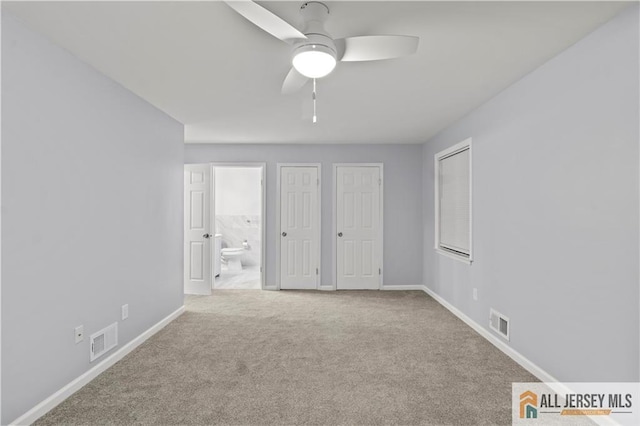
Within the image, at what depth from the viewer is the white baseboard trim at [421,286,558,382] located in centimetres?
272

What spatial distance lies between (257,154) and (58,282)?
12.5 ft

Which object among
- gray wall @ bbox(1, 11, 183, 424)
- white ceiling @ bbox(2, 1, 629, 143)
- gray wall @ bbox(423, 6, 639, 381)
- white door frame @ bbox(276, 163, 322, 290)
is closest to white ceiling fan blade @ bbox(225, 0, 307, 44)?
white ceiling @ bbox(2, 1, 629, 143)

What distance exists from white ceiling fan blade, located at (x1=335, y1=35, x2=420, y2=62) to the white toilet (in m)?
6.13

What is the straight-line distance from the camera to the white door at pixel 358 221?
19.4 ft

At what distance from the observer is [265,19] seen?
1716 mm

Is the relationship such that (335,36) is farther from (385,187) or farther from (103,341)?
(385,187)

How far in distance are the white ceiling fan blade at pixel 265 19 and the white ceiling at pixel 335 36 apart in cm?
22

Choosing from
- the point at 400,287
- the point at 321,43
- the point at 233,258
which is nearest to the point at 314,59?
the point at 321,43

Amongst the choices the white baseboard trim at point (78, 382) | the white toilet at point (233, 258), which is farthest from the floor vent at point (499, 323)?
the white toilet at point (233, 258)

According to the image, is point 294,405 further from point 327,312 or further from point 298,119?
point 298,119

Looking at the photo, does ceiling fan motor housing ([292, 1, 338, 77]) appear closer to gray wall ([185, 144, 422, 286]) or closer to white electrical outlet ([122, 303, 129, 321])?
white electrical outlet ([122, 303, 129, 321])

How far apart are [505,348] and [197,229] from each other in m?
4.34

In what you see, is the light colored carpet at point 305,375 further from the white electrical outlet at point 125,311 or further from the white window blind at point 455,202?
the white window blind at point 455,202

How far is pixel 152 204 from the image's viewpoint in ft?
12.4
